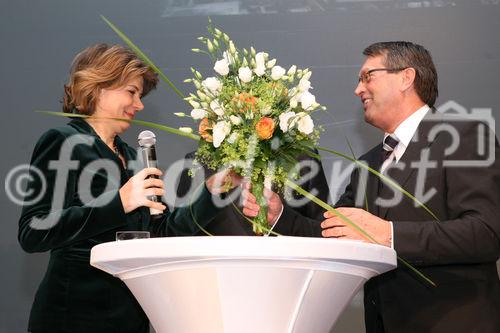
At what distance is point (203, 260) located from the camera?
201 cm

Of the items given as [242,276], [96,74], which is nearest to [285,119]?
[242,276]

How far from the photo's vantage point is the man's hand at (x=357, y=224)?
8.68 feet

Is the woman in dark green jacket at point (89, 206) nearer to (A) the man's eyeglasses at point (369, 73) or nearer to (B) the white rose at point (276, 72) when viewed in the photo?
(B) the white rose at point (276, 72)

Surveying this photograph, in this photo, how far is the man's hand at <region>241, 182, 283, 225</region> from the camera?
267 centimetres

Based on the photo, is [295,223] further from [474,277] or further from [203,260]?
[203,260]

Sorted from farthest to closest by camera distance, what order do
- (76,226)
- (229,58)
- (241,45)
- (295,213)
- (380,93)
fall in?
(241,45) < (380,93) < (295,213) < (76,226) < (229,58)

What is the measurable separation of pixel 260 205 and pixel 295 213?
2.37ft

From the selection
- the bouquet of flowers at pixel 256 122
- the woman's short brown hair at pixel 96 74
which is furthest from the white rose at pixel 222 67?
the woman's short brown hair at pixel 96 74

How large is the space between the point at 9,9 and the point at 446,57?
2476 mm

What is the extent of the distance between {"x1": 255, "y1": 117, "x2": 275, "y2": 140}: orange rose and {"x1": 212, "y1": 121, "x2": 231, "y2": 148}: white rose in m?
0.09

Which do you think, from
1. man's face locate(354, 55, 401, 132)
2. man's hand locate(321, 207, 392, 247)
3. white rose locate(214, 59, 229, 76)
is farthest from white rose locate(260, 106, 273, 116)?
man's face locate(354, 55, 401, 132)

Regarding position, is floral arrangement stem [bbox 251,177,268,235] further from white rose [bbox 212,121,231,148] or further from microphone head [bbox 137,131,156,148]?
microphone head [bbox 137,131,156,148]

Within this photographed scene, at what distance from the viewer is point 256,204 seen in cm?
269

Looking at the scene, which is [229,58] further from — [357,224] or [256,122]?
[357,224]
